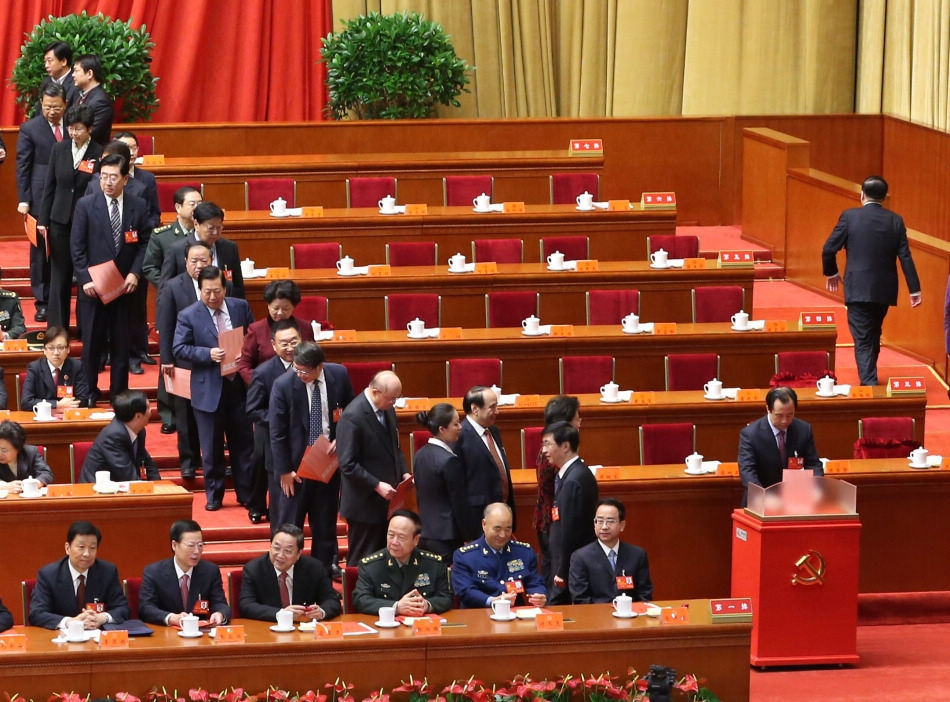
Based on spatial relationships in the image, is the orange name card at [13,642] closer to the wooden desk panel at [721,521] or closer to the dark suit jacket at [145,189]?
the wooden desk panel at [721,521]

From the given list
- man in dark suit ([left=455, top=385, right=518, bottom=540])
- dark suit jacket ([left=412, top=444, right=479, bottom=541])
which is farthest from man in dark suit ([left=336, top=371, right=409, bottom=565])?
man in dark suit ([left=455, top=385, right=518, bottom=540])

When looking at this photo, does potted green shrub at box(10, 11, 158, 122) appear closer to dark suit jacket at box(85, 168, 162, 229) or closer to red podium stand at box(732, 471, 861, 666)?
dark suit jacket at box(85, 168, 162, 229)

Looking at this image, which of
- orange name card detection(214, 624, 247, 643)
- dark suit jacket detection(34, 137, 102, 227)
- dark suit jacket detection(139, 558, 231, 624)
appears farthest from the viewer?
dark suit jacket detection(34, 137, 102, 227)

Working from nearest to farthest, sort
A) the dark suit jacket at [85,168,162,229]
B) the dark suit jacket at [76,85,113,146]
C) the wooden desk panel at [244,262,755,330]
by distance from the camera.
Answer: the dark suit jacket at [85,168,162,229]
the wooden desk panel at [244,262,755,330]
the dark suit jacket at [76,85,113,146]

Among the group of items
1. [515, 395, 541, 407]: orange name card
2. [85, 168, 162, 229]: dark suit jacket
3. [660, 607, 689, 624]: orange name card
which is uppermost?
[85, 168, 162, 229]: dark suit jacket

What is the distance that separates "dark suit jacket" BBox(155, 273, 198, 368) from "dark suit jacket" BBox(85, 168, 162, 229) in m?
0.72

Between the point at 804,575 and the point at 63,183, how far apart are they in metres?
3.83

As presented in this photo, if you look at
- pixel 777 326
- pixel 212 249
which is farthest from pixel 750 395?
pixel 212 249

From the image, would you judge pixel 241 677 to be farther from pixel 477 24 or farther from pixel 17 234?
pixel 477 24

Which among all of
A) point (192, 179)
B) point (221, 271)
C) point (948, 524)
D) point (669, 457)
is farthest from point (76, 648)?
Result: point (192, 179)

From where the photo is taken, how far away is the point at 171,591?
231 inches

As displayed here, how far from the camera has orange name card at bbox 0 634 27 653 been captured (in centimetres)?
538

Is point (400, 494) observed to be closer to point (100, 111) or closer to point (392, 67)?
point (100, 111)

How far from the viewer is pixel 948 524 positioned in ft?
23.8
